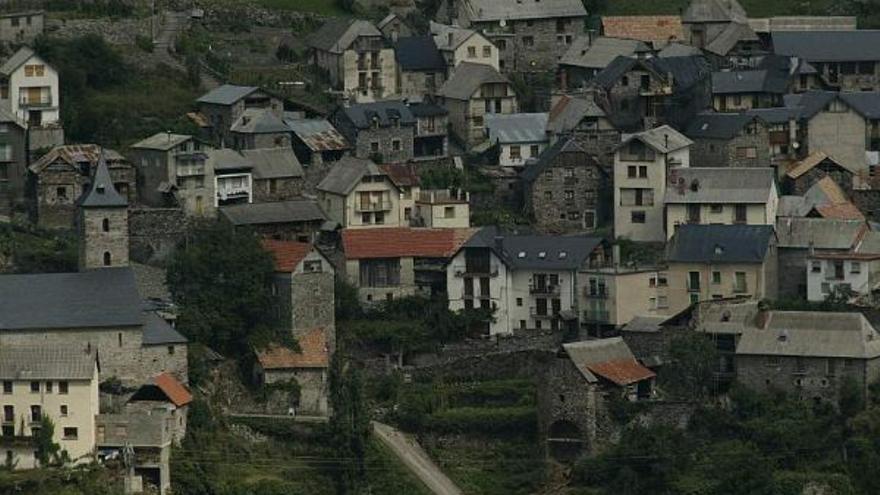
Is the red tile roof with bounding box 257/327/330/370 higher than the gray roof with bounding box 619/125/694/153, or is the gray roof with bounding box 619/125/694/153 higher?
the gray roof with bounding box 619/125/694/153

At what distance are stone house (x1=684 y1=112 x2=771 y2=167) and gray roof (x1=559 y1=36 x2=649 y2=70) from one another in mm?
7544

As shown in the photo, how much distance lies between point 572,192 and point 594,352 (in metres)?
9.70

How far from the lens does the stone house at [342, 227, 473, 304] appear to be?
9425 centimetres

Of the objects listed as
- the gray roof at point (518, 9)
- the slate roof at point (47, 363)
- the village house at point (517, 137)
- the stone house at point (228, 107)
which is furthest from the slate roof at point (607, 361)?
the gray roof at point (518, 9)

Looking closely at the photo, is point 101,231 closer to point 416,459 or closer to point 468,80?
point 416,459

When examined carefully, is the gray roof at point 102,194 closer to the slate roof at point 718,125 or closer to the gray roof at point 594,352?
the gray roof at point 594,352

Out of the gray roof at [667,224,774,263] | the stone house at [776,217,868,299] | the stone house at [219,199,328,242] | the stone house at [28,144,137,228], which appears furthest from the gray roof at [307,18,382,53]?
the stone house at [776,217,868,299]

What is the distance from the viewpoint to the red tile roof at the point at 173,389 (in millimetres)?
86500

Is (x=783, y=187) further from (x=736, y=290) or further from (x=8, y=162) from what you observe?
(x=8, y=162)

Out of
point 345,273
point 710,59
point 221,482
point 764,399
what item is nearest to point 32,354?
point 221,482

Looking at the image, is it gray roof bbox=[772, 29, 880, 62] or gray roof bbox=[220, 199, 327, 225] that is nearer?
gray roof bbox=[220, 199, 327, 225]

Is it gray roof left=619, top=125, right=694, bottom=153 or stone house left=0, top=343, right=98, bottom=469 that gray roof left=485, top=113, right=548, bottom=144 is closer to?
gray roof left=619, top=125, right=694, bottom=153

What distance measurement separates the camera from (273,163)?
98562 millimetres

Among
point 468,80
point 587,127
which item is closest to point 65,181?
point 468,80
